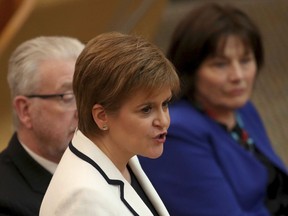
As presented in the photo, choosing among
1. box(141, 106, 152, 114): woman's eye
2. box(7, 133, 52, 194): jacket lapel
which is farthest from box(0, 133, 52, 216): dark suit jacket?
box(141, 106, 152, 114): woman's eye

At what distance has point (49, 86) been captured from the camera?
2.29 metres

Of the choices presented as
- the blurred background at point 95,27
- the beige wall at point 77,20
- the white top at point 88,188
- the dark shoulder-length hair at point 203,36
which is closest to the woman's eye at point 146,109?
the white top at point 88,188

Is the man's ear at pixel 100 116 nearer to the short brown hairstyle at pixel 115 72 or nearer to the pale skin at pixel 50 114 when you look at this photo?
the short brown hairstyle at pixel 115 72

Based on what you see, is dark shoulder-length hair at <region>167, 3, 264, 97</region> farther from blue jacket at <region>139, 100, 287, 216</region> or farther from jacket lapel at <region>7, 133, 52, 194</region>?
jacket lapel at <region>7, 133, 52, 194</region>

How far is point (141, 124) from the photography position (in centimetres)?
163

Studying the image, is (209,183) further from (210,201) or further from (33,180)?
(33,180)

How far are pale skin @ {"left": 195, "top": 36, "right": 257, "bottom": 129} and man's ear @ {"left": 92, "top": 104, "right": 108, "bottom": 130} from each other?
1.40 m

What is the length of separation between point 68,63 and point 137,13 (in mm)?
1968

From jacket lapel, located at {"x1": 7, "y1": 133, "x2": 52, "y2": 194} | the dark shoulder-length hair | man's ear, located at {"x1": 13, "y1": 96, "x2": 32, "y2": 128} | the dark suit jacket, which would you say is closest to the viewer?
the dark suit jacket

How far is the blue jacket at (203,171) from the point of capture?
109 inches

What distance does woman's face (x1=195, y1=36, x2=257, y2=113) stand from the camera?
9.83ft

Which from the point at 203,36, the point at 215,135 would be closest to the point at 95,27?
the point at 203,36

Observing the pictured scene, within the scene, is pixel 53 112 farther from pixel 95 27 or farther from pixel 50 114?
pixel 95 27

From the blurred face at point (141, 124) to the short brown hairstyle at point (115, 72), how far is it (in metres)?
0.02
